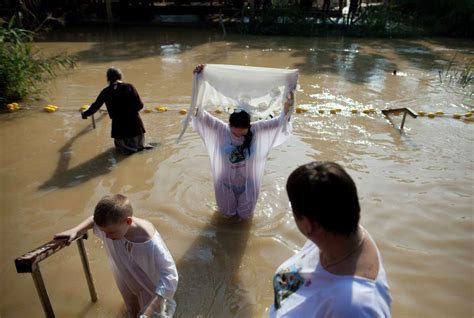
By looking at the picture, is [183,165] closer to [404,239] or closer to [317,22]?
[404,239]

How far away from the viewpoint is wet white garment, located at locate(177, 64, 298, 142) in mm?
3549

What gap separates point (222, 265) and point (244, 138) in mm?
1222

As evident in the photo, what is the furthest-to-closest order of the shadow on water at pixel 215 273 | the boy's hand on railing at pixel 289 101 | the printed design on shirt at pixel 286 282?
the boy's hand on railing at pixel 289 101 → the shadow on water at pixel 215 273 → the printed design on shirt at pixel 286 282

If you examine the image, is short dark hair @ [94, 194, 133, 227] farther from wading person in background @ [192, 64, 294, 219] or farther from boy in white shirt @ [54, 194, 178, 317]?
wading person in background @ [192, 64, 294, 219]

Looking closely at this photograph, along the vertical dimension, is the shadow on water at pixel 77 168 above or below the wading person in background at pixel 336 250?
below

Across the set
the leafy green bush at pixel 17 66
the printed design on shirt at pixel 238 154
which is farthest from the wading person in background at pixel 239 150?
the leafy green bush at pixel 17 66

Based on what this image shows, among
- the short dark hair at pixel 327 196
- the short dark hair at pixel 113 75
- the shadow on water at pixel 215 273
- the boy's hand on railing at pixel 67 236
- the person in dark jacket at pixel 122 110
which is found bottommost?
the shadow on water at pixel 215 273

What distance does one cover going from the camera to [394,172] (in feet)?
17.2

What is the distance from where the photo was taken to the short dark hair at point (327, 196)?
1.18m

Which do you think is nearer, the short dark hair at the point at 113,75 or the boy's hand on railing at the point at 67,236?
the boy's hand on railing at the point at 67,236

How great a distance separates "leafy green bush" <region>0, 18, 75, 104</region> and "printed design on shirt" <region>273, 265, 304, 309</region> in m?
7.03

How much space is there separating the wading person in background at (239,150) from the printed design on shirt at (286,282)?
1918mm

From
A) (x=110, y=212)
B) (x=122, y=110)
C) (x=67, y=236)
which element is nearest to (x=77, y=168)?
(x=122, y=110)

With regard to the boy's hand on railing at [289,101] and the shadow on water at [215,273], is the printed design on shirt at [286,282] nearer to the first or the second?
the shadow on water at [215,273]
